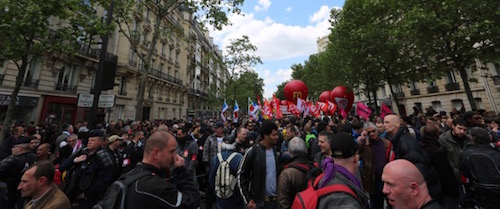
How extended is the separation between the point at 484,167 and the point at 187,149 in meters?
5.41

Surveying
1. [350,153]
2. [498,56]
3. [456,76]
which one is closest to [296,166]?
[350,153]

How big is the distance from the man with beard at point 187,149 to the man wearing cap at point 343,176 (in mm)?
3610

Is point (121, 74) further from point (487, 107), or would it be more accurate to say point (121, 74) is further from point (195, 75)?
A: point (487, 107)

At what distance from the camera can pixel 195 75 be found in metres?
40.9

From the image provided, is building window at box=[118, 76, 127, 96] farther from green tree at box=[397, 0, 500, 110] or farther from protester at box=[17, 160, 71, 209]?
green tree at box=[397, 0, 500, 110]

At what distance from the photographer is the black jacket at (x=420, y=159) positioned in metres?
3.15

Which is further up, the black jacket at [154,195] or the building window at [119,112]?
the building window at [119,112]

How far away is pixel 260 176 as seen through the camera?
3014 mm

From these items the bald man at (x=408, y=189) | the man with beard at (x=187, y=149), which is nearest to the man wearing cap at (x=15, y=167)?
the man with beard at (x=187, y=149)

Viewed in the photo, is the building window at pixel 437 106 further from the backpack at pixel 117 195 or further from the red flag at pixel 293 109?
the backpack at pixel 117 195

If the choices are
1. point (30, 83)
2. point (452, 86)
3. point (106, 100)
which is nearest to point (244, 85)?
point (452, 86)

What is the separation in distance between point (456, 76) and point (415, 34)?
1437 centimetres

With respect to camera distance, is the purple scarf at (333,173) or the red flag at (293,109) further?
the red flag at (293,109)

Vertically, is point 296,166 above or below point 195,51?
below
